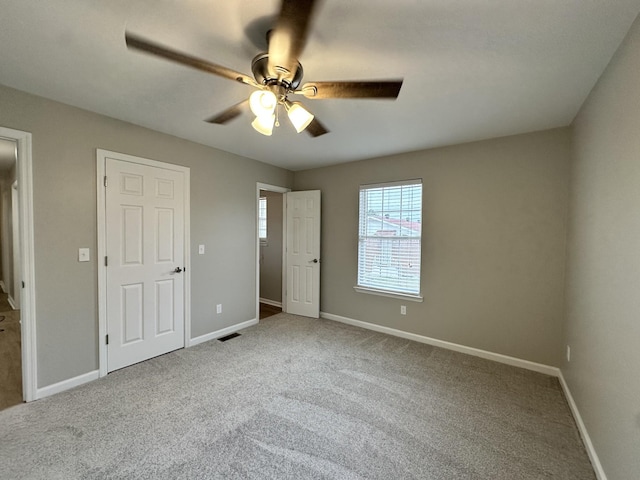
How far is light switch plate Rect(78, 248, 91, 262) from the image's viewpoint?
7.96 feet

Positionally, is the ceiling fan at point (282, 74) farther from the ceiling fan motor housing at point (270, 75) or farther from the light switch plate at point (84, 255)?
the light switch plate at point (84, 255)

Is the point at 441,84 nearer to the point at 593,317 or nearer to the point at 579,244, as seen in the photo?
the point at 579,244

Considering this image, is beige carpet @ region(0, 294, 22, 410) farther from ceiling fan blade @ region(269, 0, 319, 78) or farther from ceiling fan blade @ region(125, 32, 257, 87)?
ceiling fan blade @ region(269, 0, 319, 78)

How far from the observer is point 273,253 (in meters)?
5.27

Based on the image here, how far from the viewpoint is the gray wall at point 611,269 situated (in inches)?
51.9

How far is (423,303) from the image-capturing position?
3.45 m

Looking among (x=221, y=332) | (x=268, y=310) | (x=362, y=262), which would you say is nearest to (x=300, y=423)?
(x=221, y=332)

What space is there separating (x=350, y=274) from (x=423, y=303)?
1.10m

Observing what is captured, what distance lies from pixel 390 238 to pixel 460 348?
154cm

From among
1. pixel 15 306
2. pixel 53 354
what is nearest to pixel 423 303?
pixel 53 354

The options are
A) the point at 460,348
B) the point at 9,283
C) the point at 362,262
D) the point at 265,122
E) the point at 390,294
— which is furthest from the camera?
the point at 9,283

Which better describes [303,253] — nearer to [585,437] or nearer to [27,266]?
[27,266]

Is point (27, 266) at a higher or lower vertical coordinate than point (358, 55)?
lower

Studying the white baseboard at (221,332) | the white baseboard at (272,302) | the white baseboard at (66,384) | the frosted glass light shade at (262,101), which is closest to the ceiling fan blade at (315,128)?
the frosted glass light shade at (262,101)
